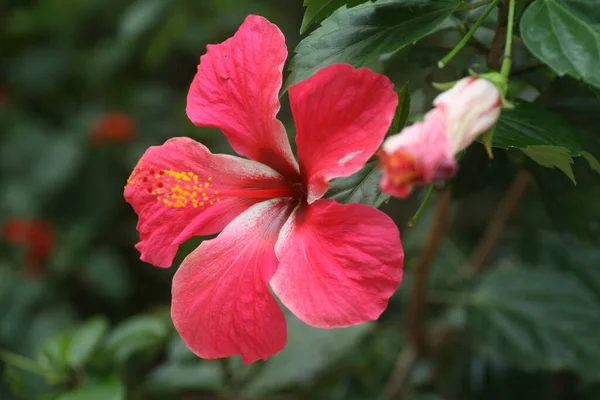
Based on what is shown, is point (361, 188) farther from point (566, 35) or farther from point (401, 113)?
point (566, 35)

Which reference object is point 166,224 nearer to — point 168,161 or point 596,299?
point 168,161

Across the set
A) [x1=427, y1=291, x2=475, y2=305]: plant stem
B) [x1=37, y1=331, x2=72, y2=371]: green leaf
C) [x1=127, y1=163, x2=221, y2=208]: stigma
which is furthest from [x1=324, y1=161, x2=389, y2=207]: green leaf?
[x1=427, y1=291, x2=475, y2=305]: plant stem

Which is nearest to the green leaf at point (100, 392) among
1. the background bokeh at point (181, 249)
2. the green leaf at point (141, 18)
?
the background bokeh at point (181, 249)

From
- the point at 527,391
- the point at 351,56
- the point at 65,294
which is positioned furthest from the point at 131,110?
the point at 351,56

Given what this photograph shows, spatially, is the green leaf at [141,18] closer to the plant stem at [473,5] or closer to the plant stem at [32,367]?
the plant stem at [32,367]

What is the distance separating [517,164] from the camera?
95cm

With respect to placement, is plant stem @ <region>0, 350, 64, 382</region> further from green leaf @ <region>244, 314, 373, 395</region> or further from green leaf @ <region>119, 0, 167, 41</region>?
green leaf @ <region>119, 0, 167, 41</region>

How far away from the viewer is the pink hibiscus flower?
0.60m

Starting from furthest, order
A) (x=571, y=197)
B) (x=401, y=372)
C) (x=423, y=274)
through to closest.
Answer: (x=401, y=372), (x=423, y=274), (x=571, y=197)

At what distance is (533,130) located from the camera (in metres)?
0.68

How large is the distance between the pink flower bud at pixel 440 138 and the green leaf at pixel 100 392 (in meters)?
0.63

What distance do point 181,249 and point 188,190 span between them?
0.42m

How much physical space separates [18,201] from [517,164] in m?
1.81

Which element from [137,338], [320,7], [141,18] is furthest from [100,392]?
[141,18]
